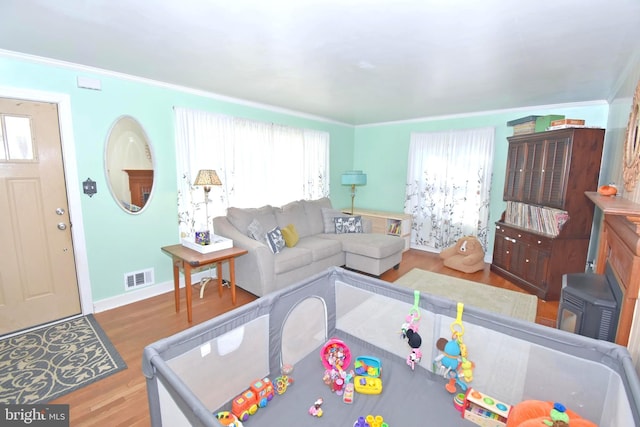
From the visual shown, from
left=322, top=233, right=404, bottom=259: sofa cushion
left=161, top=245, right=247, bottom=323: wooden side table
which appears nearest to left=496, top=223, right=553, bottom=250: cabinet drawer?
left=322, top=233, right=404, bottom=259: sofa cushion

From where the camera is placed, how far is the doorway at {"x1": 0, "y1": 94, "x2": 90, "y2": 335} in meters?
2.48

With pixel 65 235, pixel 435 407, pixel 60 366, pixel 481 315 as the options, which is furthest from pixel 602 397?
pixel 65 235

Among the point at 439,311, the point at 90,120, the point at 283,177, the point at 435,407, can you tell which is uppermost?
the point at 90,120

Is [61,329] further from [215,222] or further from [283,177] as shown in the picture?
[283,177]

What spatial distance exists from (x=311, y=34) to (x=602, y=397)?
238cm

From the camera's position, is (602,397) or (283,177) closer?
(602,397)

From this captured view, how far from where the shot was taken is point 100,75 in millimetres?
2785

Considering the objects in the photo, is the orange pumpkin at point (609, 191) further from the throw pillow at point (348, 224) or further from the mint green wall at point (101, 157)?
the mint green wall at point (101, 157)

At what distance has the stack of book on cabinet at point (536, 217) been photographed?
332cm

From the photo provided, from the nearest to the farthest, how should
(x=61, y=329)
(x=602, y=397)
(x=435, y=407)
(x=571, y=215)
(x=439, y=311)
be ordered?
(x=602, y=397) → (x=435, y=407) → (x=439, y=311) → (x=61, y=329) → (x=571, y=215)

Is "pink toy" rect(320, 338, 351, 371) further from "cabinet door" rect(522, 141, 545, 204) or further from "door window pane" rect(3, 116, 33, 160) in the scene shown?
"cabinet door" rect(522, 141, 545, 204)

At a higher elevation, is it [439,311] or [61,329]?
[439,311]

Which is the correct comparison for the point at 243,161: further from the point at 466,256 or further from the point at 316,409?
the point at 466,256

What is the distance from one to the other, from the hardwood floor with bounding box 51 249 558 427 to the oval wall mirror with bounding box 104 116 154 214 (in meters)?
1.06
